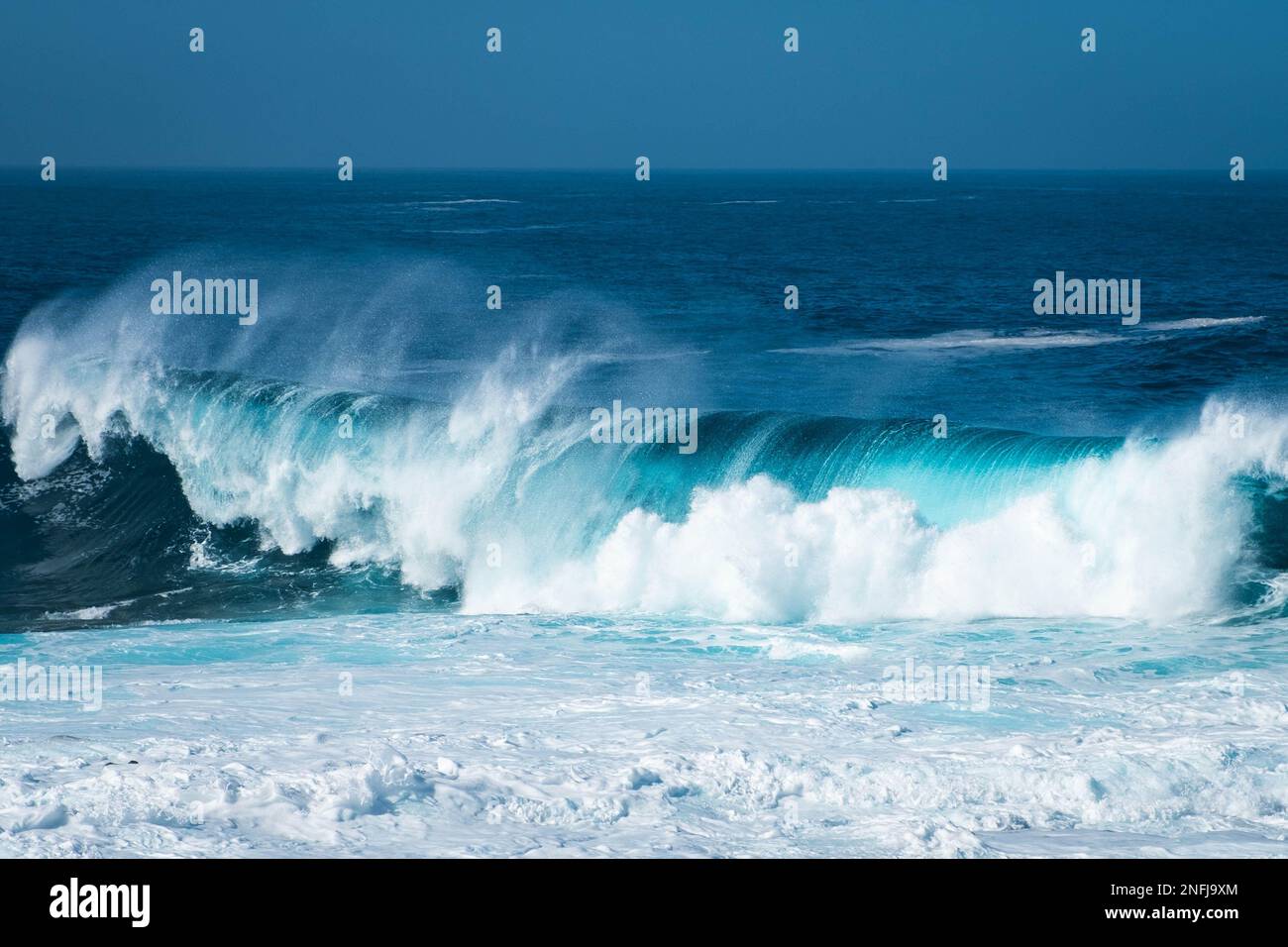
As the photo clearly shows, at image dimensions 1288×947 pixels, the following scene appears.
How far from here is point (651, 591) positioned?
15047 millimetres

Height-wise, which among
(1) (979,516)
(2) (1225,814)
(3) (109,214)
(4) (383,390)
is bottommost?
(2) (1225,814)

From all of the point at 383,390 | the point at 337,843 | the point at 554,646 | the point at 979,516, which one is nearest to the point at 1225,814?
the point at 337,843

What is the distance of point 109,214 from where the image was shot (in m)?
92.6

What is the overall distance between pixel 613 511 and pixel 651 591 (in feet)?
7.35

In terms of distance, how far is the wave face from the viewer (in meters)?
14.2

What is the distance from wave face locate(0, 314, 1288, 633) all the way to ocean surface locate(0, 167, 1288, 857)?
6 centimetres

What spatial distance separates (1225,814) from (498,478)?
11645 mm

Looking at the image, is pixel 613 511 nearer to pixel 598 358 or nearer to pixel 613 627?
pixel 613 627

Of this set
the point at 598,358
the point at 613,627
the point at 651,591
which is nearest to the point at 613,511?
the point at 651,591

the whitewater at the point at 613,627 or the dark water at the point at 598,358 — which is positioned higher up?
the dark water at the point at 598,358

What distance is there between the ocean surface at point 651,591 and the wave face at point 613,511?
0.20 feet

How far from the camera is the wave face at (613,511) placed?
14.2m
